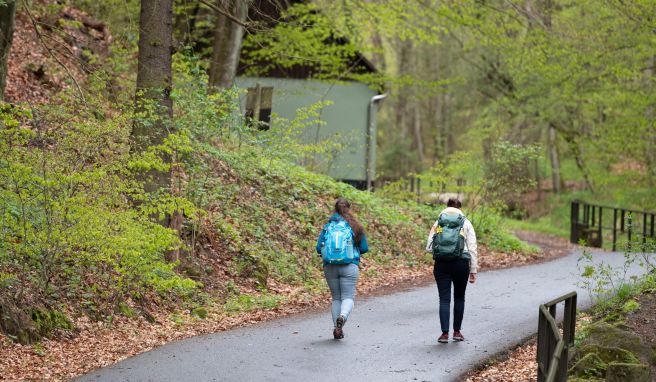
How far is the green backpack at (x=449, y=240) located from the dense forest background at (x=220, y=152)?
315cm

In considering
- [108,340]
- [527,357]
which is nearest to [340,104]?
[527,357]

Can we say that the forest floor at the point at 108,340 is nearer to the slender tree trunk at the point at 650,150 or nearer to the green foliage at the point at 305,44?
the green foliage at the point at 305,44

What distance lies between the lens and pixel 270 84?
3197 cm

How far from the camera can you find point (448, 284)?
10.9 metres

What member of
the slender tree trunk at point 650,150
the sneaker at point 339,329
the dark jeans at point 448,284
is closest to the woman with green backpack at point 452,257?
the dark jeans at point 448,284

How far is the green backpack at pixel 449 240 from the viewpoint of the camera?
10.6 meters

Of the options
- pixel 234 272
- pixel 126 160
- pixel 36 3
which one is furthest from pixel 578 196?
pixel 126 160

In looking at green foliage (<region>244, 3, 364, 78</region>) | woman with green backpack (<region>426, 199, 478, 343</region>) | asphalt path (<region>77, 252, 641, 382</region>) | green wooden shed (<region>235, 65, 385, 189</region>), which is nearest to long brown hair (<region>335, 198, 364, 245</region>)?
woman with green backpack (<region>426, 199, 478, 343</region>)

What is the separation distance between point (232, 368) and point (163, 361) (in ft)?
2.52

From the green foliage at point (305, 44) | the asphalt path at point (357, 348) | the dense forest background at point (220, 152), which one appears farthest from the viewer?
the green foliage at point (305, 44)

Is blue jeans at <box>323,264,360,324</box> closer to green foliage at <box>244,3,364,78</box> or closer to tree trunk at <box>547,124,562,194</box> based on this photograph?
green foliage at <box>244,3,364,78</box>

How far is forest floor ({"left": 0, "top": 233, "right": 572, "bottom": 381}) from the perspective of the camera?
8.97 meters

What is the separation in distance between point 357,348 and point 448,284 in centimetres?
142

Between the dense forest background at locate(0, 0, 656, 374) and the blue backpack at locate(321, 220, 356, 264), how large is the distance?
6.25 feet
